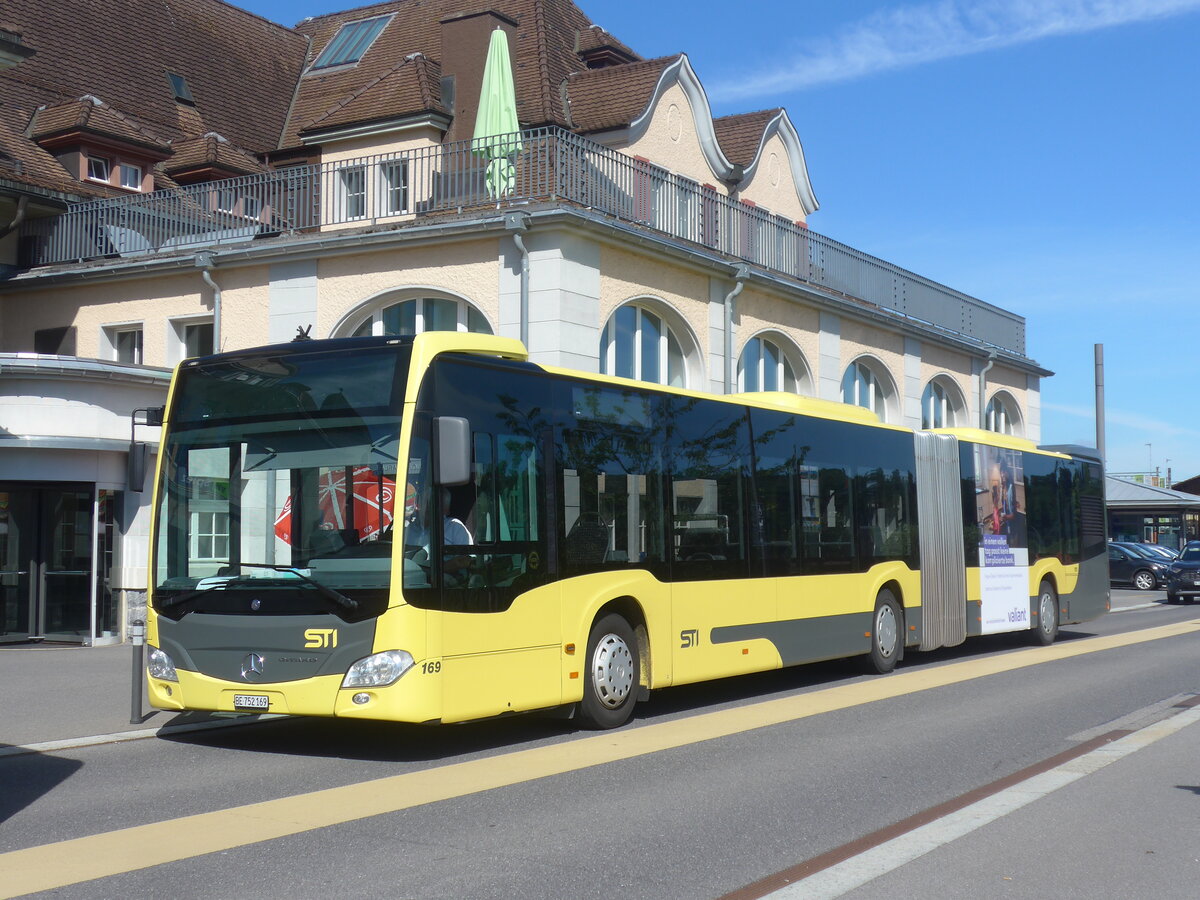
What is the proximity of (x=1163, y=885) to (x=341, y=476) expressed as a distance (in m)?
5.66

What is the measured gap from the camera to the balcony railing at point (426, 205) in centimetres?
1936

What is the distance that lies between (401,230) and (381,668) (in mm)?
11256

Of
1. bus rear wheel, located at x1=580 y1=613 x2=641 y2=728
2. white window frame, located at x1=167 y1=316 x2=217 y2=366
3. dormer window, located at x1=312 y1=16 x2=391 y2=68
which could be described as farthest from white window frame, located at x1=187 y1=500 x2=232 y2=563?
dormer window, located at x1=312 y1=16 x2=391 y2=68

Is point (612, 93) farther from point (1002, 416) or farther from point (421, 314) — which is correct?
point (1002, 416)

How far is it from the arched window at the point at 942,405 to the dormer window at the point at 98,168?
55.1ft

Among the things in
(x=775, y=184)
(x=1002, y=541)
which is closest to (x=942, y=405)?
(x=775, y=184)

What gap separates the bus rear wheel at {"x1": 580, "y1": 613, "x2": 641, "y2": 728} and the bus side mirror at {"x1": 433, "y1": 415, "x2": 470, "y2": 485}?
92.4 inches

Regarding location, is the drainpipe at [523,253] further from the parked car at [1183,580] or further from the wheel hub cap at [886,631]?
the parked car at [1183,580]

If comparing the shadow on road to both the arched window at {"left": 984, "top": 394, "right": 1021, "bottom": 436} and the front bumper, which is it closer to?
the front bumper

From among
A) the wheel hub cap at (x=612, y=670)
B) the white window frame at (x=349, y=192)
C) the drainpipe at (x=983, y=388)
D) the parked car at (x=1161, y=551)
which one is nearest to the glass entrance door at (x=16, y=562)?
the white window frame at (x=349, y=192)

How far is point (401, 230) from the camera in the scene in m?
19.4

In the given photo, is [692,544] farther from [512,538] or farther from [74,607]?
[74,607]

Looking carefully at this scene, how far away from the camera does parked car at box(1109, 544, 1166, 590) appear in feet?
146

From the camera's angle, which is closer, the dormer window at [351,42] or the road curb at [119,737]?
the road curb at [119,737]
